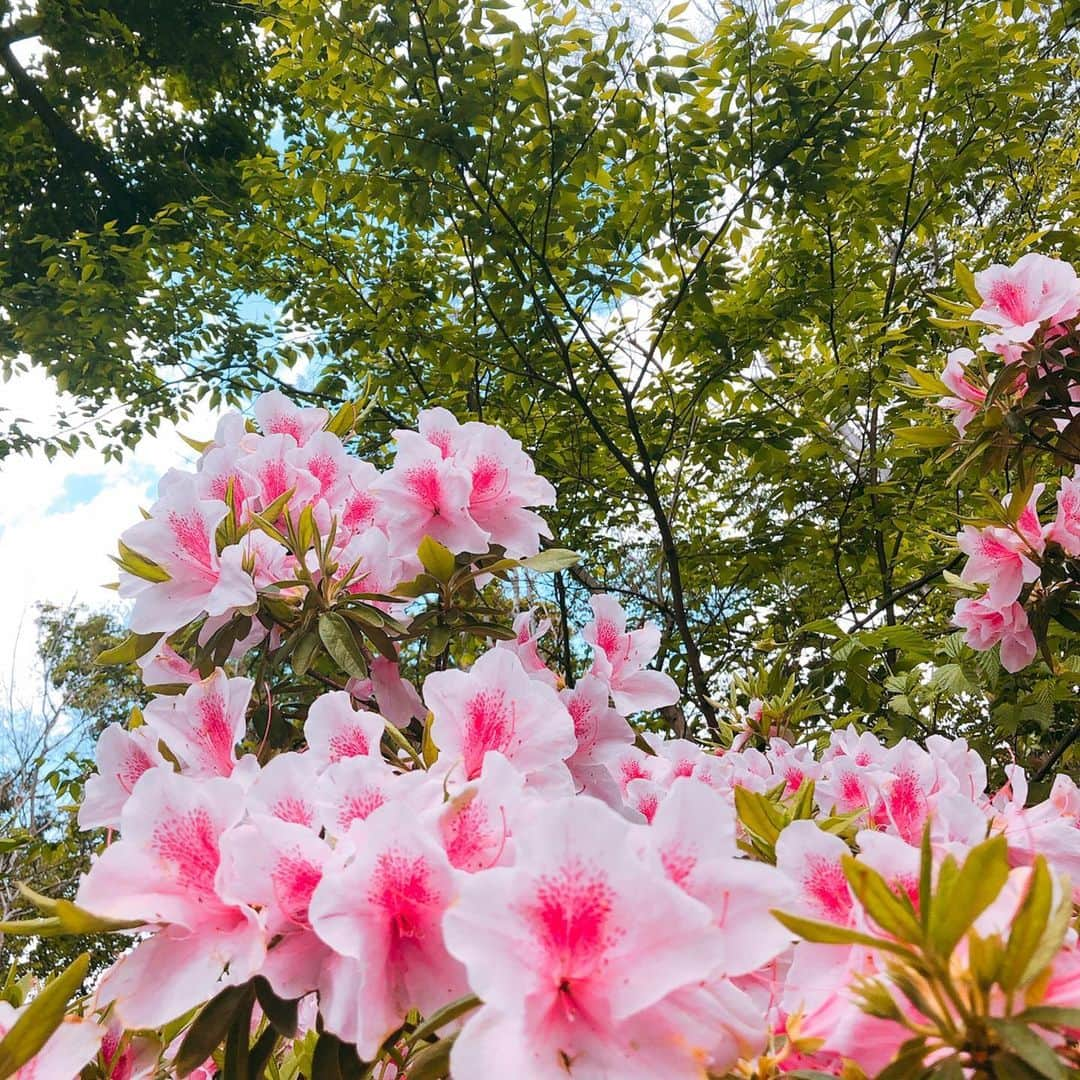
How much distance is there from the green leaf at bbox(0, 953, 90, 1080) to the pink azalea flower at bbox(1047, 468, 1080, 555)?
5.51ft

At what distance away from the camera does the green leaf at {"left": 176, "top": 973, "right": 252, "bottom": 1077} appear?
58 cm

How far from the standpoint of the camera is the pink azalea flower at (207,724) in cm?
80

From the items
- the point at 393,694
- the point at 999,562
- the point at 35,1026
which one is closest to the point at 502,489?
the point at 393,694

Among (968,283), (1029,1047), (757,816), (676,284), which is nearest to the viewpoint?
(1029,1047)

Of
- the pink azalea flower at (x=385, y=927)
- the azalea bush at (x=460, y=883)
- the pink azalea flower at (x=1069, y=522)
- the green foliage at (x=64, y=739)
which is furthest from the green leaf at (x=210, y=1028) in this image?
the green foliage at (x=64, y=739)

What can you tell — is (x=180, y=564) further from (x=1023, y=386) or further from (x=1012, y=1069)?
(x=1023, y=386)

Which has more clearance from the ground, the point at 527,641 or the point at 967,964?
the point at 527,641

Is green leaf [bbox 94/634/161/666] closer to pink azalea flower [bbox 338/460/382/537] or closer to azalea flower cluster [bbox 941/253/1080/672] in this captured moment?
pink azalea flower [bbox 338/460/382/537]

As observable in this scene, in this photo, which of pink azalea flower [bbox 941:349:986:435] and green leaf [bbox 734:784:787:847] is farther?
pink azalea flower [bbox 941:349:986:435]

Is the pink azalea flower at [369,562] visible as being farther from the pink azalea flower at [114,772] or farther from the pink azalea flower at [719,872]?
the pink azalea flower at [719,872]

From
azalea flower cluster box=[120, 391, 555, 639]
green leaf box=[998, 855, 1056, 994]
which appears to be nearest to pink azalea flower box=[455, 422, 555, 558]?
azalea flower cluster box=[120, 391, 555, 639]

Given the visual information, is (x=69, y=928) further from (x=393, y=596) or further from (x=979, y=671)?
(x=979, y=671)

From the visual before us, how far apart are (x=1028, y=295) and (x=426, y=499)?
1274mm

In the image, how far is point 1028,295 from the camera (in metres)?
1.53
